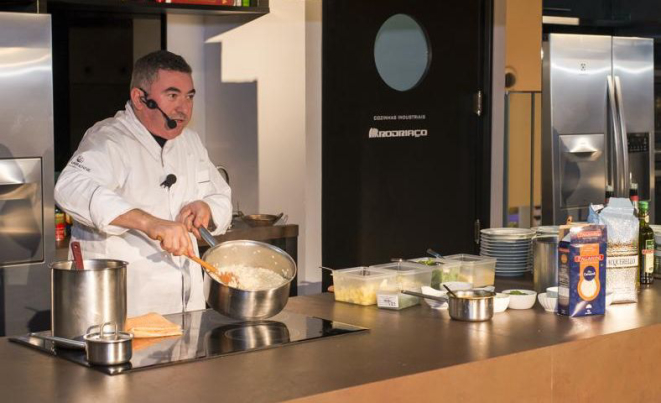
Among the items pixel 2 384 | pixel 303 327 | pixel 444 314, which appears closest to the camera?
pixel 2 384

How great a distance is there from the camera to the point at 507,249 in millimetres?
3678

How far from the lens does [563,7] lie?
6742mm

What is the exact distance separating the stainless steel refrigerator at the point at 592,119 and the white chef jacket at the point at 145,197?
281cm

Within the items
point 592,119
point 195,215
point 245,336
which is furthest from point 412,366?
point 592,119

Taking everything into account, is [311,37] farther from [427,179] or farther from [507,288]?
[507,288]

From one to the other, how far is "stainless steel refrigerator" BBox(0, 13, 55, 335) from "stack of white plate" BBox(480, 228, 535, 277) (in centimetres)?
176

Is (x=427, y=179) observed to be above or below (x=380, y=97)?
below

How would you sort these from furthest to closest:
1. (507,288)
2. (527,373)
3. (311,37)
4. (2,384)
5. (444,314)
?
(311,37), (507,288), (444,314), (527,373), (2,384)

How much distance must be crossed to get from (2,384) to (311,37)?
3451 millimetres

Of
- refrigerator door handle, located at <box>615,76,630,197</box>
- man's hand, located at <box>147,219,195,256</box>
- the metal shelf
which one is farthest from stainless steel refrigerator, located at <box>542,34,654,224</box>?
man's hand, located at <box>147,219,195,256</box>

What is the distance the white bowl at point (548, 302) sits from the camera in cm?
306

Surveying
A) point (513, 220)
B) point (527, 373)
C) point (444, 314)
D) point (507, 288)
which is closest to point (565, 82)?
point (513, 220)

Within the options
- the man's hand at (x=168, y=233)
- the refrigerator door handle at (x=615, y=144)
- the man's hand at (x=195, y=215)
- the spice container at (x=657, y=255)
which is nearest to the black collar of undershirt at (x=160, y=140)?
the man's hand at (x=195, y=215)

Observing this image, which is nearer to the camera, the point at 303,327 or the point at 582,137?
the point at 303,327
